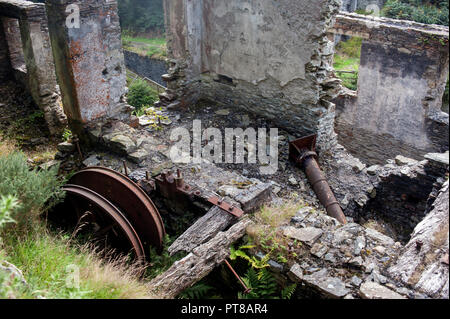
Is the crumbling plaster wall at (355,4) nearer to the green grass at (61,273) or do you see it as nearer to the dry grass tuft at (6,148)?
the dry grass tuft at (6,148)

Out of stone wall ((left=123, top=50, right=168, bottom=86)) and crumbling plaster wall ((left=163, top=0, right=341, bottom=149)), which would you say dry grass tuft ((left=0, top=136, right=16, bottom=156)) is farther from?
stone wall ((left=123, top=50, right=168, bottom=86))

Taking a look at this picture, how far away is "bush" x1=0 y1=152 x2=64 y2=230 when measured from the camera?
4.22m

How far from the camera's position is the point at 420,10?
13.2 metres

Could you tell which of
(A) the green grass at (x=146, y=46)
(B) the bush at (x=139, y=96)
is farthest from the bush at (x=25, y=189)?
(A) the green grass at (x=146, y=46)

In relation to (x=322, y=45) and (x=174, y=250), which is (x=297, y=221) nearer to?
(x=174, y=250)

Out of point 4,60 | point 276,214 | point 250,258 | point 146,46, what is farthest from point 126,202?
point 146,46

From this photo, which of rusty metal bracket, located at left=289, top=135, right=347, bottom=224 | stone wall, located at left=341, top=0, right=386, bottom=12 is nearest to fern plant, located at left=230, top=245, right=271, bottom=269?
rusty metal bracket, located at left=289, top=135, right=347, bottom=224

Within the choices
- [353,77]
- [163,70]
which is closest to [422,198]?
A: [353,77]

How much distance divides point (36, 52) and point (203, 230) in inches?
270

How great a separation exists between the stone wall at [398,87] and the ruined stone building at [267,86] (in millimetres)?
36

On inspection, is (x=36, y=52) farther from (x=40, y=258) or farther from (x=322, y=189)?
(x=322, y=189)

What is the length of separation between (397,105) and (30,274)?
9.79 meters
